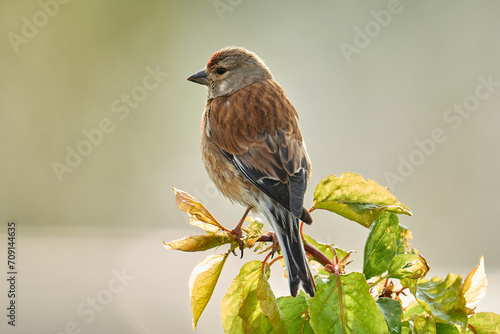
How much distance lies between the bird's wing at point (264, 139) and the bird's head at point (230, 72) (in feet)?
0.73

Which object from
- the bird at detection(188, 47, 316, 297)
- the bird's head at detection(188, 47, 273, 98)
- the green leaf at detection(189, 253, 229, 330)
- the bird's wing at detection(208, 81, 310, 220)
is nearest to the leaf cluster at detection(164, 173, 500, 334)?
the green leaf at detection(189, 253, 229, 330)

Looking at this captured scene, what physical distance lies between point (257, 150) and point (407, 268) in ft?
3.29

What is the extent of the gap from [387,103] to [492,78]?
1025 mm

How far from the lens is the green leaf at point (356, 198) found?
112 cm

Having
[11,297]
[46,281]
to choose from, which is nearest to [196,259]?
[46,281]

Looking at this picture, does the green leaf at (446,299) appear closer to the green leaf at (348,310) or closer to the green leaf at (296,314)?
the green leaf at (348,310)

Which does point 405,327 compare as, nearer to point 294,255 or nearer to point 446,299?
point 446,299

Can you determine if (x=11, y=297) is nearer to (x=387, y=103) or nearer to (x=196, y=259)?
(x=196, y=259)

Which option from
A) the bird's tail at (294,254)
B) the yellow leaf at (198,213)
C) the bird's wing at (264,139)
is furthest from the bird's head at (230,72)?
the yellow leaf at (198,213)

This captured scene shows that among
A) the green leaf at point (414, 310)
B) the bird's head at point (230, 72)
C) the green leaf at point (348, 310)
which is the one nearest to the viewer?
the green leaf at point (348, 310)

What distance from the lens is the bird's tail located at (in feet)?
3.67

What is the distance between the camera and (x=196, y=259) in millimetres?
3240

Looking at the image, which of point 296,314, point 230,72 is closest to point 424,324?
point 296,314

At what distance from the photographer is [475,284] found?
1095mm
